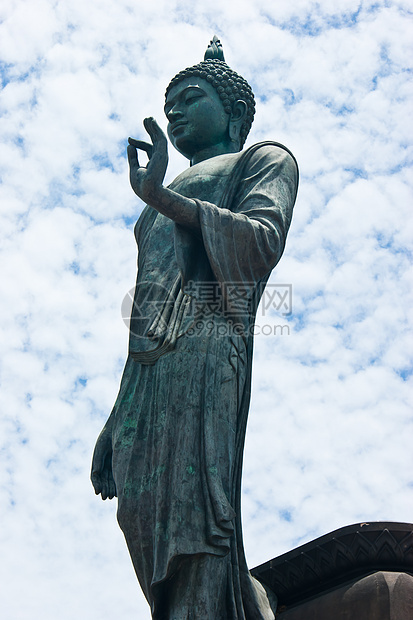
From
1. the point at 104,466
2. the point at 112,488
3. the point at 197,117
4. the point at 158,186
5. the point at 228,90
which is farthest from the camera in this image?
the point at 228,90

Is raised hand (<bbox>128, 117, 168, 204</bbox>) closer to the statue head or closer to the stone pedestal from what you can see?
the statue head

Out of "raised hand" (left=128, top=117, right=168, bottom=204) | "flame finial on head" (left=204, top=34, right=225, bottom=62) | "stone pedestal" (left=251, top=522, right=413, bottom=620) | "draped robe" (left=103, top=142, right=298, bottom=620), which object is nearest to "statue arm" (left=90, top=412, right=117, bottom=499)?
"draped robe" (left=103, top=142, right=298, bottom=620)

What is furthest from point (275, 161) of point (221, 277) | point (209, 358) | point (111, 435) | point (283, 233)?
point (111, 435)

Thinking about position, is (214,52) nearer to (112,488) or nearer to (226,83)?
(226,83)

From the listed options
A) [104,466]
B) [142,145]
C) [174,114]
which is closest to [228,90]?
[174,114]

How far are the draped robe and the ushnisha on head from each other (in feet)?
2.78

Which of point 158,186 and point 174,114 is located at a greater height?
point 174,114

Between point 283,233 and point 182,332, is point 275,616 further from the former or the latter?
point 283,233

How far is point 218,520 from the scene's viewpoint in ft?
20.5

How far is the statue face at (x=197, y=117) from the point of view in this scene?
8508 millimetres

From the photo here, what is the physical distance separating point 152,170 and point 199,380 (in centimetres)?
157

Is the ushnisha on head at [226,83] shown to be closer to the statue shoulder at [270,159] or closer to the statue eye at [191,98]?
the statue eye at [191,98]

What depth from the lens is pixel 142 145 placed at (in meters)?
7.13

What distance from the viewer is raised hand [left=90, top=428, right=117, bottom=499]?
24.1 feet
